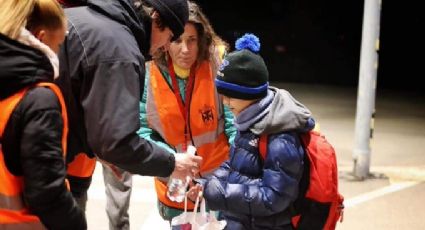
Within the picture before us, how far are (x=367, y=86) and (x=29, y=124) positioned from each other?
564 centimetres

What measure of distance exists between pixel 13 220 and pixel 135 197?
4.39 metres

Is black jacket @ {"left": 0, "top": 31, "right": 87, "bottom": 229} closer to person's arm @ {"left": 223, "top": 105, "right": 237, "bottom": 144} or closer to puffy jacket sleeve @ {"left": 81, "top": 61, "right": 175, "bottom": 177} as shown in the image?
puffy jacket sleeve @ {"left": 81, "top": 61, "right": 175, "bottom": 177}

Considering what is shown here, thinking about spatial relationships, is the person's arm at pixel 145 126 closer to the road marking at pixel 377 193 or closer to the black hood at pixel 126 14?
the black hood at pixel 126 14

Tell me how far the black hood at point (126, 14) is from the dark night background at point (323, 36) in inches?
539

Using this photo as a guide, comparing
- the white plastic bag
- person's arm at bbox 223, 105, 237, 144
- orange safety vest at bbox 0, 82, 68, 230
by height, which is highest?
orange safety vest at bbox 0, 82, 68, 230

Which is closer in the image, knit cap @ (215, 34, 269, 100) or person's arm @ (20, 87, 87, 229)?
person's arm @ (20, 87, 87, 229)

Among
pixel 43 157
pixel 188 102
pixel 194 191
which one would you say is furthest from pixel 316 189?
pixel 43 157

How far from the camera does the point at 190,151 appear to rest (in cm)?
305

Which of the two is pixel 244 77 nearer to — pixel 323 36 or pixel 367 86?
pixel 367 86

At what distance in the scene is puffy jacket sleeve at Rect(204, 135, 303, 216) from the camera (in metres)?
2.92

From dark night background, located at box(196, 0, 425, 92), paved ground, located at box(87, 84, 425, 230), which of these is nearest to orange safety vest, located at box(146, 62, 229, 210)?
paved ground, located at box(87, 84, 425, 230)

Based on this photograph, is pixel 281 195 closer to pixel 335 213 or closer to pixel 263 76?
pixel 335 213

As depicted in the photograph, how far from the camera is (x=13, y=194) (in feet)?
7.20

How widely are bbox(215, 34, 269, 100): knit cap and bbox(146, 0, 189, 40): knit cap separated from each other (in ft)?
1.27
